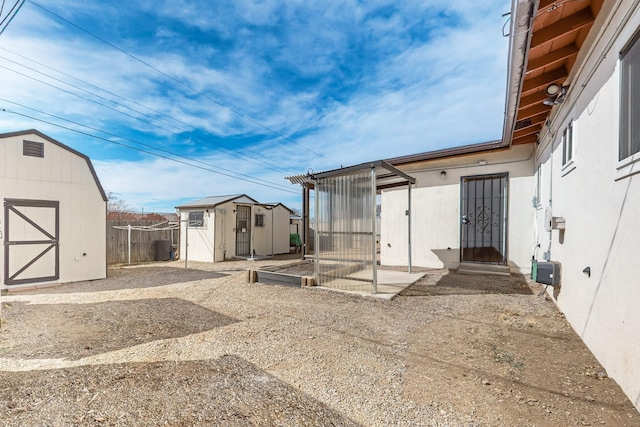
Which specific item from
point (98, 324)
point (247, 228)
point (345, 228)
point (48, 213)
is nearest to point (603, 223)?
point (345, 228)

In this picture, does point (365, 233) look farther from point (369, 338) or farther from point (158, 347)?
point (158, 347)

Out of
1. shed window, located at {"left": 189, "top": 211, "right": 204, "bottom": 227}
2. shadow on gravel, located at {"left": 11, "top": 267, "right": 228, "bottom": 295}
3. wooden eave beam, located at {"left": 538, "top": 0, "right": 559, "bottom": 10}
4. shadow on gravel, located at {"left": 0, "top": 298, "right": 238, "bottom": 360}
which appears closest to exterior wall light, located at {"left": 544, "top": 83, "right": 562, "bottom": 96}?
wooden eave beam, located at {"left": 538, "top": 0, "right": 559, "bottom": 10}

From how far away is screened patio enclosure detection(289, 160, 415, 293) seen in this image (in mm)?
5590

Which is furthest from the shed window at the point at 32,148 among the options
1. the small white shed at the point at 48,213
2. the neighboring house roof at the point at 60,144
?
the neighboring house roof at the point at 60,144

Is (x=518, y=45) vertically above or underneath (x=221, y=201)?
above

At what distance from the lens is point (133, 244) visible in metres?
10.9

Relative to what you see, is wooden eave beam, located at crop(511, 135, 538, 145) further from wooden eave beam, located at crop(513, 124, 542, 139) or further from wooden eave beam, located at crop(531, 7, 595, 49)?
wooden eave beam, located at crop(531, 7, 595, 49)

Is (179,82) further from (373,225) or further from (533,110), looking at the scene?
(533,110)

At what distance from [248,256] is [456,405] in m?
11.6

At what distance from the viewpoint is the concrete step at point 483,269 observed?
7.23 m

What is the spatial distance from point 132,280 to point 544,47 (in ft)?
30.1

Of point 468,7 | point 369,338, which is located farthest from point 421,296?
point 468,7

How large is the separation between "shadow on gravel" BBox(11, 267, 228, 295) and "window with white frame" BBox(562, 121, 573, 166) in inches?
305

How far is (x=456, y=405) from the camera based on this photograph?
2.06 meters
